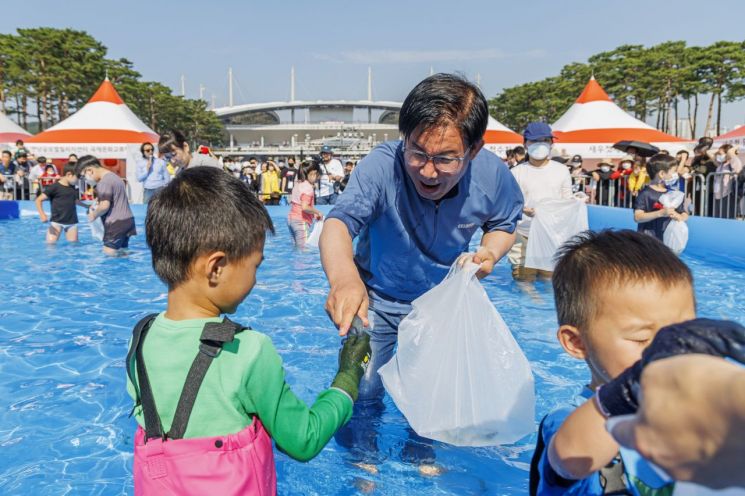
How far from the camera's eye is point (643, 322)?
119 centimetres

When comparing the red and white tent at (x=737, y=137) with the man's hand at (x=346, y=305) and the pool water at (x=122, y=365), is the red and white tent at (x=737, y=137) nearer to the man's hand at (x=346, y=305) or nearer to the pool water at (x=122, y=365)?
the pool water at (x=122, y=365)

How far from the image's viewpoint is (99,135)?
18.5 metres

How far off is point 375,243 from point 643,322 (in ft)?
5.13

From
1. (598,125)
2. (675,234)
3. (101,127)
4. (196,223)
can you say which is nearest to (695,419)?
(196,223)

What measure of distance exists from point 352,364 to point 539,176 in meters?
5.12

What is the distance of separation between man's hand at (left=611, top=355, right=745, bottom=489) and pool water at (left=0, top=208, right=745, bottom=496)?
2186 mm

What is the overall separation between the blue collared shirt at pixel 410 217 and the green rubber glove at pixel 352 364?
63cm

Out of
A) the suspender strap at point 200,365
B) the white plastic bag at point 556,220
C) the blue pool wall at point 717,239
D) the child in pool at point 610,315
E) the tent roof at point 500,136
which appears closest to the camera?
the child in pool at point 610,315

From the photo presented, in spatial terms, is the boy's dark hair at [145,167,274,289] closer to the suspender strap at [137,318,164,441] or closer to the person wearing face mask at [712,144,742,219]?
the suspender strap at [137,318,164,441]

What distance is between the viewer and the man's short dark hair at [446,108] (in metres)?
2.10

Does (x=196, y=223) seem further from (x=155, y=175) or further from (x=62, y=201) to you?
(x=155, y=175)

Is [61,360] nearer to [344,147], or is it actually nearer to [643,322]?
[643,322]

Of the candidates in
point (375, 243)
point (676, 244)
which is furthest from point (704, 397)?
point (676, 244)

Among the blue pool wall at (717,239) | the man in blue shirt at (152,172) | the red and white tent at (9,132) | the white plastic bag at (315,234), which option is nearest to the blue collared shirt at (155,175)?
the man in blue shirt at (152,172)
